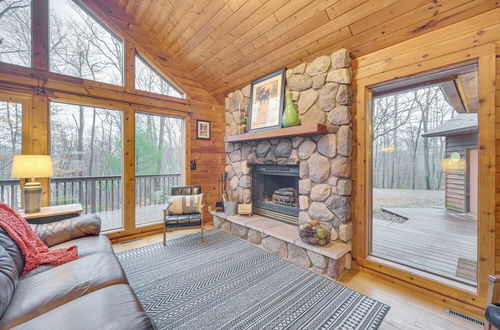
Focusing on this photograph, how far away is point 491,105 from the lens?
1.64 m

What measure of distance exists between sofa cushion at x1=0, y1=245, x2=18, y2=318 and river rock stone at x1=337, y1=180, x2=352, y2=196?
8.79ft

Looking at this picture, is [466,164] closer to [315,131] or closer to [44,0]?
[315,131]

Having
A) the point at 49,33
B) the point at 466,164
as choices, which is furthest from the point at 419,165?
the point at 49,33

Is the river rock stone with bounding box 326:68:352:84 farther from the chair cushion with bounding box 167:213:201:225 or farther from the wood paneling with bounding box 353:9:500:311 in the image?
the chair cushion with bounding box 167:213:201:225

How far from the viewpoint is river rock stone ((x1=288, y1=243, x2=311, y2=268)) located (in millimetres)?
2432

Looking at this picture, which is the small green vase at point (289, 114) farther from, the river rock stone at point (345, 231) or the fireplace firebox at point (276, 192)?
the river rock stone at point (345, 231)

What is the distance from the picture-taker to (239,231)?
3.35 metres

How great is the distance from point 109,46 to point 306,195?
3.81 metres

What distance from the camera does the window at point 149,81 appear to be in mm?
3547

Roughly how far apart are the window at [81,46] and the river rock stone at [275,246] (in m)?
3.33

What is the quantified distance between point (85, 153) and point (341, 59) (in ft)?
12.7

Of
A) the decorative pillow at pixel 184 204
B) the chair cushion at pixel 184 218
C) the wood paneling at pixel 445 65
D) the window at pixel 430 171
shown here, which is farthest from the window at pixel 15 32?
the window at pixel 430 171

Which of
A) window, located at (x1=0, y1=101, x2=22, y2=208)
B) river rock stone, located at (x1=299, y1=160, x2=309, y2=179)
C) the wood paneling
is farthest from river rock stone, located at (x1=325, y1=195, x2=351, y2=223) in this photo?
window, located at (x1=0, y1=101, x2=22, y2=208)

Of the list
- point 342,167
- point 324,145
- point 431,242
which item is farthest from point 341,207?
point 431,242
